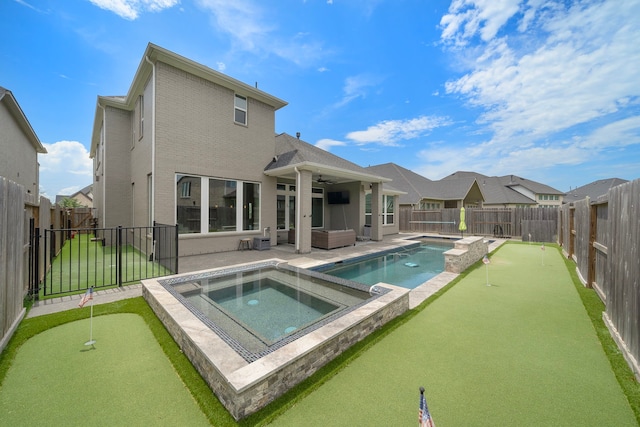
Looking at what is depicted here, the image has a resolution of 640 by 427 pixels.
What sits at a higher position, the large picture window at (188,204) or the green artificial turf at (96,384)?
the large picture window at (188,204)

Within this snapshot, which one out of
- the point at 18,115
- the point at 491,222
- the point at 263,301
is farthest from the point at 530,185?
the point at 18,115

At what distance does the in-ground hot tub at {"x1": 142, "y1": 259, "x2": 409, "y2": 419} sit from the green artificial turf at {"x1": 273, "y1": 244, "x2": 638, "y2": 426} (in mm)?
299

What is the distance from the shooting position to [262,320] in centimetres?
416

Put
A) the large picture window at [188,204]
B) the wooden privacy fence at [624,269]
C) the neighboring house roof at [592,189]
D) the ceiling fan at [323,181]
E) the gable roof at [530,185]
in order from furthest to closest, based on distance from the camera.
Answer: the neighboring house roof at [592,189] < the gable roof at [530,185] < the ceiling fan at [323,181] < the large picture window at [188,204] < the wooden privacy fence at [624,269]

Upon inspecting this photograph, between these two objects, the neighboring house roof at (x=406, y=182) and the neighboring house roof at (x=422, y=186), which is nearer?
the neighboring house roof at (x=406, y=182)

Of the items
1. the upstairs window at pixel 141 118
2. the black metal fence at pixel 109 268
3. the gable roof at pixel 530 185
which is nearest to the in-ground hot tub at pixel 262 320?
the black metal fence at pixel 109 268

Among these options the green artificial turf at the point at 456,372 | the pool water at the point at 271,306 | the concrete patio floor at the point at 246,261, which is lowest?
the pool water at the point at 271,306

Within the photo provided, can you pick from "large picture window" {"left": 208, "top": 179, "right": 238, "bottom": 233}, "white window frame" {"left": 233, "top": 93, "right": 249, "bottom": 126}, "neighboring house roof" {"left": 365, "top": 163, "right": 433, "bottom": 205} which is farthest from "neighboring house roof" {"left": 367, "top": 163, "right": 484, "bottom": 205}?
"large picture window" {"left": 208, "top": 179, "right": 238, "bottom": 233}

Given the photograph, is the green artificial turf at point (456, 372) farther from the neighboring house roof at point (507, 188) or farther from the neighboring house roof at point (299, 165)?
the neighboring house roof at point (507, 188)

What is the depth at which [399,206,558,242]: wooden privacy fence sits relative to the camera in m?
14.3

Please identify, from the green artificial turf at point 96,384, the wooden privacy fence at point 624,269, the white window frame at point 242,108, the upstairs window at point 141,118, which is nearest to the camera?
the green artificial turf at point 96,384

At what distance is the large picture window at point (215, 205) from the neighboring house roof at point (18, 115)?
6490 mm

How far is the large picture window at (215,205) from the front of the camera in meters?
8.72

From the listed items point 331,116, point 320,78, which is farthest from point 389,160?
point 320,78
